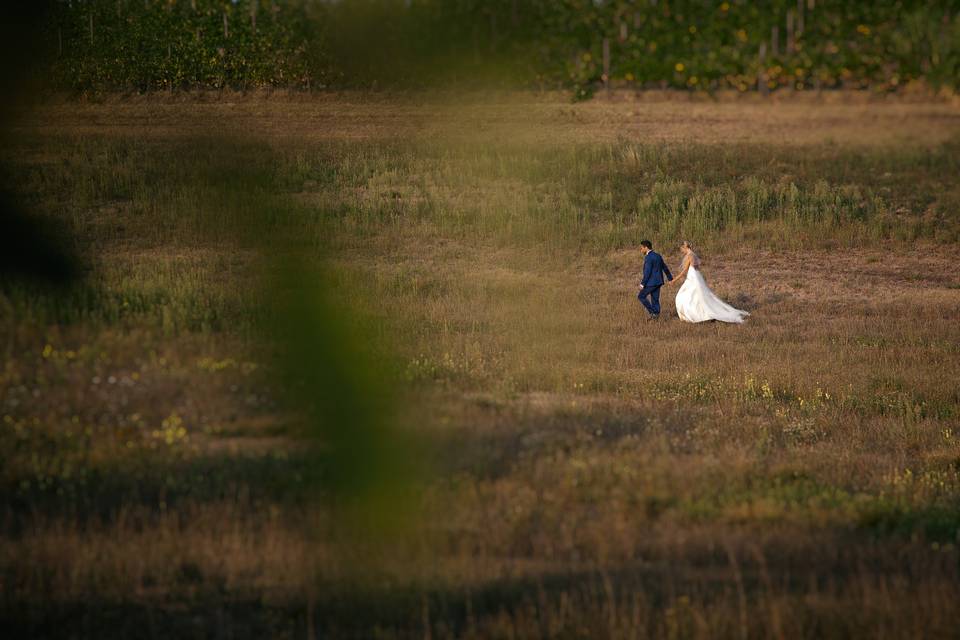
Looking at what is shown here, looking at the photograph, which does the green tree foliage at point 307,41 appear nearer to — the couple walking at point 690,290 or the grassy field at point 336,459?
the grassy field at point 336,459

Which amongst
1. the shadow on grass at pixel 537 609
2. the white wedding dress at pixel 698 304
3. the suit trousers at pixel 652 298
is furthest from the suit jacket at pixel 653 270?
the shadow on grass at pixel 537 609

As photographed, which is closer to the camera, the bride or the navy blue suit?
the navy blue suit

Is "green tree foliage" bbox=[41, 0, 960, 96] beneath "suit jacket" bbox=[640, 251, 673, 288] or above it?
above

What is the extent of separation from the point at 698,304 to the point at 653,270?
3.17 feet

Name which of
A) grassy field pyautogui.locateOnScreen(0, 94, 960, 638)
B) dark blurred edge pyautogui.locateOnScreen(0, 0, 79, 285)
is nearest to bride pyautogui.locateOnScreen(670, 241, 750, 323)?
grassy field pyautogui.locateOnScreen(0, 94, 960, 638)

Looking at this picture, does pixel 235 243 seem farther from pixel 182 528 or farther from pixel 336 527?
pixel 182 528

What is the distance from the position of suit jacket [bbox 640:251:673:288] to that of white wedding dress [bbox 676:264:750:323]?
Result: 1.51ft

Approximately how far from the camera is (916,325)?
Answer: 16469 mm

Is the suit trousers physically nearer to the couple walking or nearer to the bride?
the couple walking

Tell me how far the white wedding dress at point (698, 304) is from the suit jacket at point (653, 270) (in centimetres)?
46

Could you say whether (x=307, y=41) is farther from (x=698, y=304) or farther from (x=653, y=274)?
(x=698, y=304)

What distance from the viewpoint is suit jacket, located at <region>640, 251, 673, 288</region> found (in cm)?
1589

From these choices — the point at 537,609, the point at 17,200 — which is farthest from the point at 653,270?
the point at 17,200

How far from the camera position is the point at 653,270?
52.6 ft
